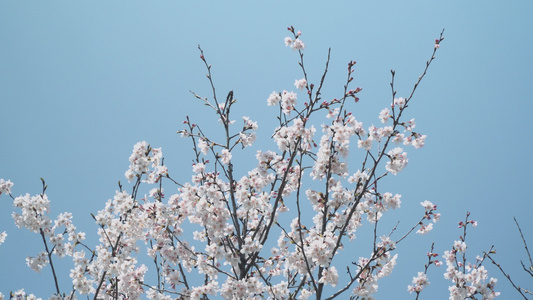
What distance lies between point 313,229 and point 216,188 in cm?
169

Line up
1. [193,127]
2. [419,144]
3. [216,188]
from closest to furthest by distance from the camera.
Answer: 1. [419,144]
2. [216,188]
3. [193,127]

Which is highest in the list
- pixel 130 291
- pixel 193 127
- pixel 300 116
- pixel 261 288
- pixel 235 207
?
pixel 193 127

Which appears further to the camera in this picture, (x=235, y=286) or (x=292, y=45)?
(x=292, y=45)

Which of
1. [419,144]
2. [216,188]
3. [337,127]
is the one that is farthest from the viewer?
A: [216,188]

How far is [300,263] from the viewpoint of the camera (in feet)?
18.3

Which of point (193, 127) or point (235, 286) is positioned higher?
point (193, 127)

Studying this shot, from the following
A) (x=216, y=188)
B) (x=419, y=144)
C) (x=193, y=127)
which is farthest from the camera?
(x=193, y=127)

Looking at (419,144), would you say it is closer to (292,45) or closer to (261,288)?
(292,45)

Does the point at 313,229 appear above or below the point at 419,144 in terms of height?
below

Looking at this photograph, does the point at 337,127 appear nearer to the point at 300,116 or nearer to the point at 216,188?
the point at 300,116

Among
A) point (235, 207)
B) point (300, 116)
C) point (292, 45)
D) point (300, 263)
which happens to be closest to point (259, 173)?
point (235, 207)

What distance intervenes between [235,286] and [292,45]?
3.86m

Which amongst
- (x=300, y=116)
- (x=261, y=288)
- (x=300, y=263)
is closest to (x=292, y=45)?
(x=300, y=116)

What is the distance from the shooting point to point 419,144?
230 inches
